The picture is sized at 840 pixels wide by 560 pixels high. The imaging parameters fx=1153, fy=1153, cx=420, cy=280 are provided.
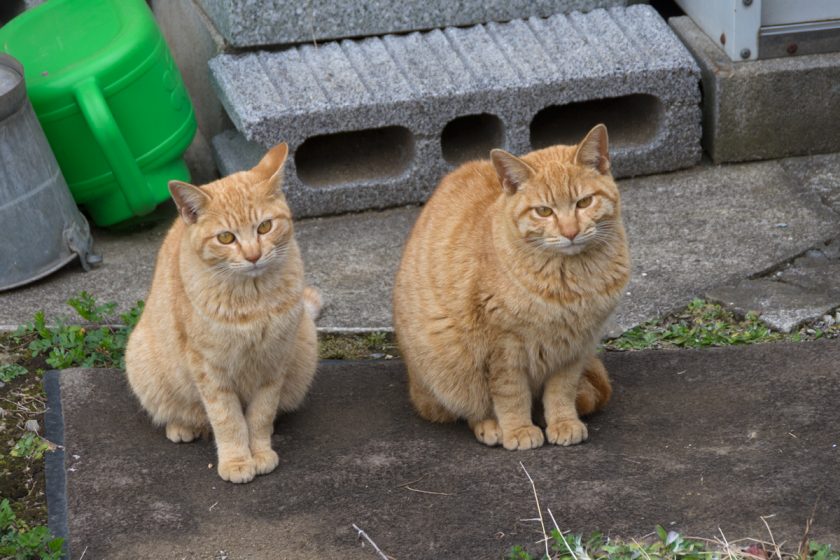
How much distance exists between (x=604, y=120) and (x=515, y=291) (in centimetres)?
262

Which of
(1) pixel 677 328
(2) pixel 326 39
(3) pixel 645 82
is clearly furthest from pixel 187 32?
(1) pixel 677 328

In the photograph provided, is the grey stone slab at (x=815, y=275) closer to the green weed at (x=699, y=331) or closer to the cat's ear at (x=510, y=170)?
the green weed at (x=699, y=331)

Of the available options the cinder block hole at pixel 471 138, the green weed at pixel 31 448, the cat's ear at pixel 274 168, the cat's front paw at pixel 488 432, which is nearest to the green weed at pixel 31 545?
the green weed at pixel 31 448

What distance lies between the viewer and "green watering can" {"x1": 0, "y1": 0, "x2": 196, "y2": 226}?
5.25 metres

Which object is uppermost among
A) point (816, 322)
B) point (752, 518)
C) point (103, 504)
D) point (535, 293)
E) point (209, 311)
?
point (209, 311)

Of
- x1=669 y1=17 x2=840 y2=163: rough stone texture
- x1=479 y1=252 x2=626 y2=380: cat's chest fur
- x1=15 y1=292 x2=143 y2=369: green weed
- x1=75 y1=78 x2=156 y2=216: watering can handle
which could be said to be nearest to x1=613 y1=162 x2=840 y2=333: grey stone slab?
x1=669 y1=17 x2=840 y2=163: rough stone texture

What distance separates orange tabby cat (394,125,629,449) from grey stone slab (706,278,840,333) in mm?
945

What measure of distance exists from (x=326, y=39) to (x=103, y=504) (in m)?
2.84

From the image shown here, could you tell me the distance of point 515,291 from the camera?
136 inches

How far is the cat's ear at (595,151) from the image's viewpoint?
335 centimetres

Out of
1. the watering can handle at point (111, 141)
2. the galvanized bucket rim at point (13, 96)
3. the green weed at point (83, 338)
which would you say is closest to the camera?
the green weed at point (83, 338)

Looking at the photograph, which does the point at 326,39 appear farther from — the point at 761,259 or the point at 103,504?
the point at 103,504

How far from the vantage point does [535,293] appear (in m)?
3.45

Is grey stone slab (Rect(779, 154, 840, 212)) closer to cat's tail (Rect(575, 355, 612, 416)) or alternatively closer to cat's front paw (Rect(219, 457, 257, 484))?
cat's tail (Rect(575, 355, 612, 416))
